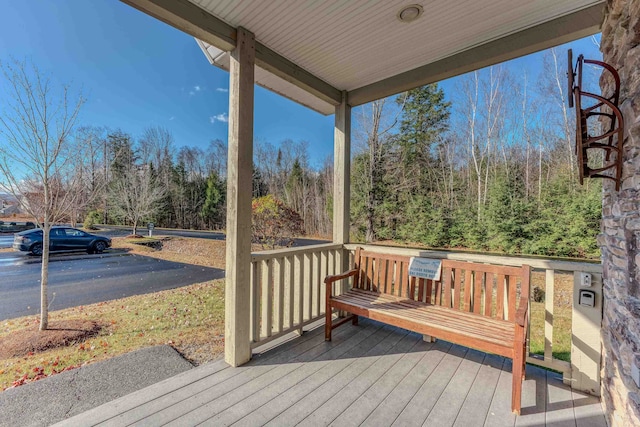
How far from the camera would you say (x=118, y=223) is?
23.1 ft

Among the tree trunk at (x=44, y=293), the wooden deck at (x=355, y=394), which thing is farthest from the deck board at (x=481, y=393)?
the tree trunk at (x=44, y=293)

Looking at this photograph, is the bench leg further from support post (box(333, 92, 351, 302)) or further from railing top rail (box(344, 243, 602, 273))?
support post (box(333, 92, 351, 302))

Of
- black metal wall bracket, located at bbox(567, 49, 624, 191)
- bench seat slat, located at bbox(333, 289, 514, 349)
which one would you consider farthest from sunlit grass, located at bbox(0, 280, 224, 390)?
black metal wall bracket, located at bbox(567, 49, 624, 191)

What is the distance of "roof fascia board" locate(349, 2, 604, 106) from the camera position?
1.92 meters

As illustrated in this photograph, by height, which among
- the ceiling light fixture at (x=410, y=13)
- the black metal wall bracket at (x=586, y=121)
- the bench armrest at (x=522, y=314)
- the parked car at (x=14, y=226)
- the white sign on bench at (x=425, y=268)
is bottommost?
the bench armrest at (x=522, y=314)

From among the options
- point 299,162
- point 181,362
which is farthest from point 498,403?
point 299,162

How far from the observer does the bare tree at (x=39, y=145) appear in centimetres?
298

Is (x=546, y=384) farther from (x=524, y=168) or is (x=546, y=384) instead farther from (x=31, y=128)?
(x=524, y=168)

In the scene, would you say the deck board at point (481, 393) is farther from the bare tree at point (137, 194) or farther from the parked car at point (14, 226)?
the bare tree at point (137, 194)

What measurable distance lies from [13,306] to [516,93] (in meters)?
11.1

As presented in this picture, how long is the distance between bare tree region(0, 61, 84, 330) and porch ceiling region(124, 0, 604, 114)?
2.26m

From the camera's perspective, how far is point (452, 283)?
95.3 inches

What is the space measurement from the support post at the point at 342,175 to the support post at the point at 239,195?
133cm

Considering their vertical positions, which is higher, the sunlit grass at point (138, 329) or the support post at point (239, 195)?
the support post at point (239, 195)
